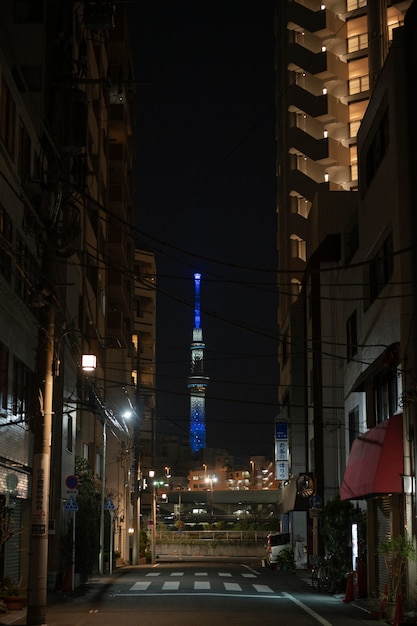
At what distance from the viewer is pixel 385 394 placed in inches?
1123

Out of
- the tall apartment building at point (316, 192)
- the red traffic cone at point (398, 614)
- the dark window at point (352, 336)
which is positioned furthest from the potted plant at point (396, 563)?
the tall apartment building at point (316, 192)

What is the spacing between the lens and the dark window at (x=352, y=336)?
113 feet

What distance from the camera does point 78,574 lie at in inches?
1331

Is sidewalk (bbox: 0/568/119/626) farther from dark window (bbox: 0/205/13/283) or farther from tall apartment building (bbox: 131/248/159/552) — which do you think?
tall apartment building (bbox: 131/248/159/552)

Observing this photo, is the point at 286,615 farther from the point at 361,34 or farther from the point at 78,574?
the point at 361,34

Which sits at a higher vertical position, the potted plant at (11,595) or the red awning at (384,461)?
the red awning at (384,461)

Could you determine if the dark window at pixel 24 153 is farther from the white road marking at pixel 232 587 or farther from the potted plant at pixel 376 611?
the potted plant at pixel 376 611

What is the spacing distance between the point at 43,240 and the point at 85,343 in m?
29.7

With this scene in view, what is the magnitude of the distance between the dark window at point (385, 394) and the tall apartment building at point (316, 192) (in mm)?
16427

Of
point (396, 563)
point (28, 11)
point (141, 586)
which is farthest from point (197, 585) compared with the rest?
point (28, 11)

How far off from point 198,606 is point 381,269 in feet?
38.4

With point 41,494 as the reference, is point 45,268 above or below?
above

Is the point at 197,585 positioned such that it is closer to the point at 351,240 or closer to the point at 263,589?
the point at 263,589

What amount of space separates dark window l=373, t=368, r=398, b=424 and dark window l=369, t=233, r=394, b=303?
2.69 metres
